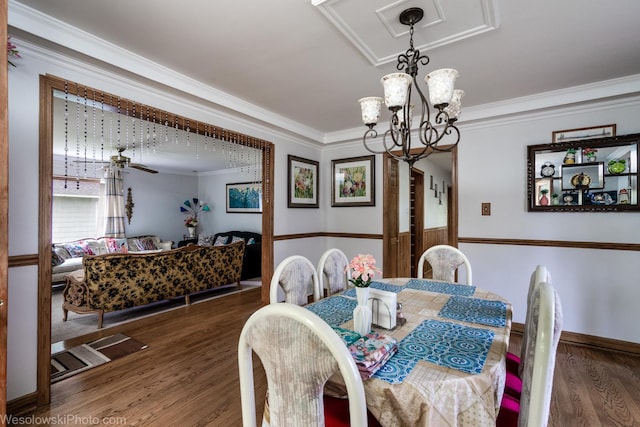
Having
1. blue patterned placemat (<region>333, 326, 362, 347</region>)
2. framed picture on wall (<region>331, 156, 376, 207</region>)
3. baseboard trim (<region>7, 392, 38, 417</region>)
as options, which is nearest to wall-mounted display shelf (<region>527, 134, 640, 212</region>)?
framed picture on wall (<region>331, 156, 376, 207</region>)

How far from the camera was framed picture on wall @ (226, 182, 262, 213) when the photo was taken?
684 cm

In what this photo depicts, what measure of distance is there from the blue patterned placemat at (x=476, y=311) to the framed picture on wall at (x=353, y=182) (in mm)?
2407

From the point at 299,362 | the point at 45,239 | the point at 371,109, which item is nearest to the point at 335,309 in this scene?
the point at 299,362

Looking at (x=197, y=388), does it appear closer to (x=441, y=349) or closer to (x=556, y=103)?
(x=441, y=349)

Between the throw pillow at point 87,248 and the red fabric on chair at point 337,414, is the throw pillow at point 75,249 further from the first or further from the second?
the red fabric on chair at point 337,414

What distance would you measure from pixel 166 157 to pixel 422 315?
18.6ft

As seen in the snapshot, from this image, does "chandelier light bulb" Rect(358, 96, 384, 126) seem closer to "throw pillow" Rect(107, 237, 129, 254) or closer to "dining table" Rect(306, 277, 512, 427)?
"dining table" Rect(306, 277, 512, 427)

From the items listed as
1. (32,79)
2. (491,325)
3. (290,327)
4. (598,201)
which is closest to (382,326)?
(491,325)

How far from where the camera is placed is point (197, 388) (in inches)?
80.4

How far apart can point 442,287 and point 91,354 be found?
2947 millimetres

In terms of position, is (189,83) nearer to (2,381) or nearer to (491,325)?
(2,381)

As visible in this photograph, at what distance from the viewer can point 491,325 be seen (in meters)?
1.37

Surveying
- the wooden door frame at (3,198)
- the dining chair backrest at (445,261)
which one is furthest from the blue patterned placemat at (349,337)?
the dining chair backrest at (445,261)

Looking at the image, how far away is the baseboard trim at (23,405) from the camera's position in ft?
5.64
